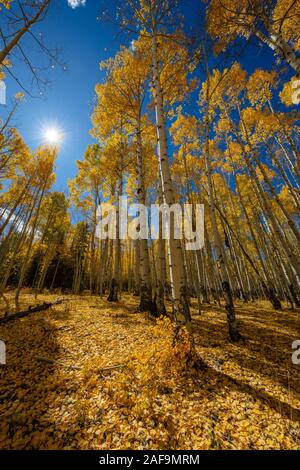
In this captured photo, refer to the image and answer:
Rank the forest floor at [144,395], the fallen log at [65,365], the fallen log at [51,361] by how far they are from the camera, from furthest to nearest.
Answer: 1. the fallen log at [51,361]
2. the fallen log at [65,365]
3. the forest floor at [144,395]

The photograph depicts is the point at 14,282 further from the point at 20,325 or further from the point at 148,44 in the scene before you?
the point at 148,44

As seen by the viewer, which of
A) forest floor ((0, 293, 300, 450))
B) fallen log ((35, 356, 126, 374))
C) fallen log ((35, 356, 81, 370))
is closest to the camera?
forest floor ((0, 293, 300, 450))

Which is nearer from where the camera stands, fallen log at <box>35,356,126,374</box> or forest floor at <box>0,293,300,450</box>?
forest floor at <box>0,293,300,450</box>

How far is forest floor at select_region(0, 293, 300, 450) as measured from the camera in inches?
76.5

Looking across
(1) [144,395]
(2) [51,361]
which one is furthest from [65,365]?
(1) [144,395]

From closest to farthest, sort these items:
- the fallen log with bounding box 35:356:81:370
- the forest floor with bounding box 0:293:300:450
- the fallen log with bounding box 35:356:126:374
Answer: the forest floor with bounding box 0:293:300:450, the fallen log with bounding box 35:356:126:374, the fallen log with bounding box 35:356:81:370

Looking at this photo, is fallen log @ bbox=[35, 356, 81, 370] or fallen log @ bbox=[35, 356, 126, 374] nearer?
fallen log @ bbox=[35, 356, 126, 374]

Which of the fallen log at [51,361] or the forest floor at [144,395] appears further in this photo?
the fallen log at [51,361]

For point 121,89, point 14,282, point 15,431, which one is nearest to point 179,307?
point 15,431

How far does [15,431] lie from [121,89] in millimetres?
9704

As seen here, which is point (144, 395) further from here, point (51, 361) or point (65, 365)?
point (51, 361)

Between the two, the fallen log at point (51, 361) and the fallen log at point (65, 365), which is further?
the fallen log at point (51, 361)

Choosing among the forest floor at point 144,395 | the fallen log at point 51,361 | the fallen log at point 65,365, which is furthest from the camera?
the fallen log at point 51,361

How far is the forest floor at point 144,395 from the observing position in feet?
6.37
